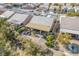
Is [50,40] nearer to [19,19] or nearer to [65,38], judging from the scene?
[65,38]

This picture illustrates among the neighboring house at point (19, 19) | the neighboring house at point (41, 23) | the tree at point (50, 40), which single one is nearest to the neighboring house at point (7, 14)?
the neighboring house at point (19, 19)

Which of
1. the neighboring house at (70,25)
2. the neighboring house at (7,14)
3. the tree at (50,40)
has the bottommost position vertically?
the tree at (50,40)

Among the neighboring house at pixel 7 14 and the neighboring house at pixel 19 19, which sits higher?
the neighboring house at pixel 7 14

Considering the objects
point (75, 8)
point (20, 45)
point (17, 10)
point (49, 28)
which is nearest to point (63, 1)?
point (75, 8)

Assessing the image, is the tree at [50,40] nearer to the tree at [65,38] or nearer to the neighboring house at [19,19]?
the tree at [65,38]

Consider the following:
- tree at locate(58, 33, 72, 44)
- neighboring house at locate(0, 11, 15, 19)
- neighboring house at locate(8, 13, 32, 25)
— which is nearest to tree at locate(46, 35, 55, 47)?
tree at locate(58, 33, 72, 44)

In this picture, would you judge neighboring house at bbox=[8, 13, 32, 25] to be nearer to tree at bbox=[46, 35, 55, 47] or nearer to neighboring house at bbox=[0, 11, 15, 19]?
neighboring house at bbox=[0, 11, 15, 19]
